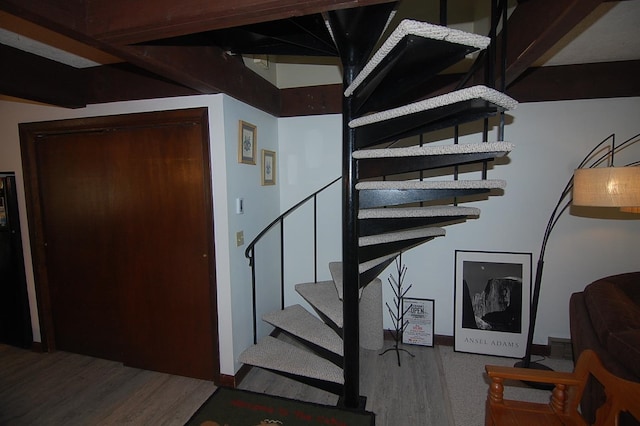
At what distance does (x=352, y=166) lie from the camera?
1862mm

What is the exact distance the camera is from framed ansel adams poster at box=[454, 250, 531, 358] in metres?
2.62

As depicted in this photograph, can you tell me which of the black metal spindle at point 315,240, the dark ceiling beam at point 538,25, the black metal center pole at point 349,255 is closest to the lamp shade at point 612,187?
the dark ceiling beam at point 538,25

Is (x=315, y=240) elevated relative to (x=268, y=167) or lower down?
lower down

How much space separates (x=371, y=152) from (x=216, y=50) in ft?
4.12

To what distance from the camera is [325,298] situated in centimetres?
243

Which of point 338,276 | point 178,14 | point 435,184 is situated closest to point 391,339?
point 338,276

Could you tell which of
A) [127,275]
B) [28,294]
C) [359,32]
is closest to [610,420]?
[359,32]

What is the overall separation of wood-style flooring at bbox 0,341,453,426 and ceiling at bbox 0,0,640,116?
2.19 m

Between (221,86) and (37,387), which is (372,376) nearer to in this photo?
(221,86)

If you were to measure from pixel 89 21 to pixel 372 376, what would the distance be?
9.25 ft

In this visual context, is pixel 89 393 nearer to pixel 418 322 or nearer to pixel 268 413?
pixel 268 413

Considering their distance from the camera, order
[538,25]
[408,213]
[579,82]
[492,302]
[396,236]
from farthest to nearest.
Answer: [492,302], [579,82], [396,236], [408,213], [538,25]

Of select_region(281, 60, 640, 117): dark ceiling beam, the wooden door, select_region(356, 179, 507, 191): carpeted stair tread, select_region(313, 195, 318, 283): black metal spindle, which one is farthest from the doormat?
select_region(281, 60, 640, 117): dark ceiling beam

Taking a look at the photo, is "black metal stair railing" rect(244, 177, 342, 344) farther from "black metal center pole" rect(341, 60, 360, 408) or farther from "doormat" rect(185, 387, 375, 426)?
"black metal center pole" rect(341, 60, 360, 408)
